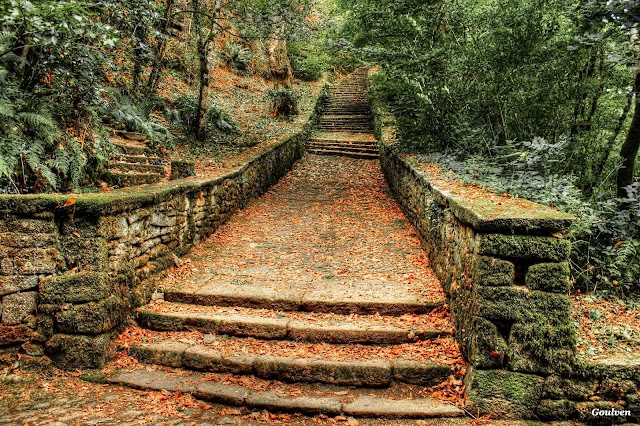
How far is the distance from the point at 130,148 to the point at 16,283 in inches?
169

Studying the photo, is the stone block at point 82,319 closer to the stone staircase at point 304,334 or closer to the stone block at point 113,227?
the stone staircase at point 304,334

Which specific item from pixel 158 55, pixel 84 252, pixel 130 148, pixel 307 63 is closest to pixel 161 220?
pixel 84 252

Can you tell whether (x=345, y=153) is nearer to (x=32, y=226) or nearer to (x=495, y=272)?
(x=495, y=272)

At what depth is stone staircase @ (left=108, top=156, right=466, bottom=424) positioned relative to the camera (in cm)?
362

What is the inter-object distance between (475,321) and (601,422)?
1.33 metres

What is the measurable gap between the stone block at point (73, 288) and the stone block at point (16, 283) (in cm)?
8

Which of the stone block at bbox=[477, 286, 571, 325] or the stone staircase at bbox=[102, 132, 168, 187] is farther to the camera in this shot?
the stone staircase at bbox=[102, 132, 168, 187]

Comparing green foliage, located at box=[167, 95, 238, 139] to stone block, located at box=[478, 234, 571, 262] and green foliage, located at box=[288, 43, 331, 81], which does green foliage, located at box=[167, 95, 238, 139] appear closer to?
stone block, located at box=[478, 234, 571, 262]

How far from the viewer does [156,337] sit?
4.35 metres

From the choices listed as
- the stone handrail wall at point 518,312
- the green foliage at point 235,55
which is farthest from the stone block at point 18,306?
the green foliage at point 235,55

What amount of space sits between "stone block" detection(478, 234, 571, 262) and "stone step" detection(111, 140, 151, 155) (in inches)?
260

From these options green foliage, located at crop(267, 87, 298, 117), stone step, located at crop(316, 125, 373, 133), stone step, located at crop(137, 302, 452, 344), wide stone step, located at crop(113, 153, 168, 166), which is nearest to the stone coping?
stone step, located at crop(137, 302, 452, 344)

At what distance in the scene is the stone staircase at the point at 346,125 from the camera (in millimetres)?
15469

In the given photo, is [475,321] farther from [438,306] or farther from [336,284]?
[336,284]
